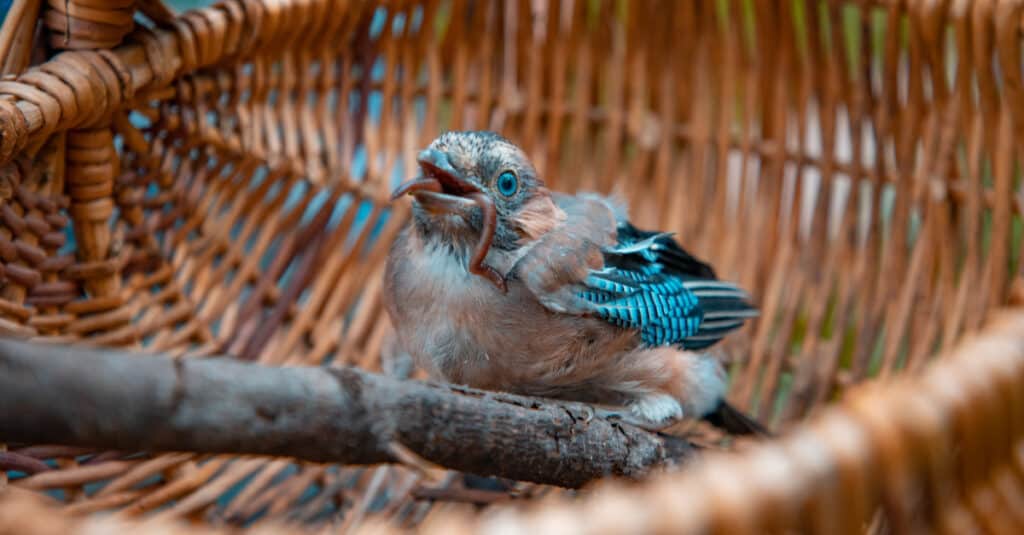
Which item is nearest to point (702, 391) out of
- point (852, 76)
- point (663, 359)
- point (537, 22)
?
point (663, 359)

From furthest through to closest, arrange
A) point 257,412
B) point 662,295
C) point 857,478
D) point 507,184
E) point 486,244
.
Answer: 1. point 662,295
2. point 507,184
3. point 486,244
4. point 257,412
5. point 857,478

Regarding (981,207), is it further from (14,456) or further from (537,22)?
(14,456)

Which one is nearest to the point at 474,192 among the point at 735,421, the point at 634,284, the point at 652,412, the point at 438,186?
the point at 438,186

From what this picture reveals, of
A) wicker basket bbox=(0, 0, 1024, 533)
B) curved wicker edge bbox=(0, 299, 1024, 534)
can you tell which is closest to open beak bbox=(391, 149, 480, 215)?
wicker basket bbox=(0, 0, 1024, 533)

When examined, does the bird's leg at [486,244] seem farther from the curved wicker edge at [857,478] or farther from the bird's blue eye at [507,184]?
the curved wicker edge at [857,478]

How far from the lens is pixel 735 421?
1.69 meters

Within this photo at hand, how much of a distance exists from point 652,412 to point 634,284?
0.21 m

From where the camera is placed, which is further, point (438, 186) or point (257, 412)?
point (438, 186)

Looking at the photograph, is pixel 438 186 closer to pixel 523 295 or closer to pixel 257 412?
pixel 523 295

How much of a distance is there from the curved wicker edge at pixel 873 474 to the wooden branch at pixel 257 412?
0.19 m

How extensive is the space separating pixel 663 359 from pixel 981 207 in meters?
0.77

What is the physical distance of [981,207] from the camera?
5.65 feet

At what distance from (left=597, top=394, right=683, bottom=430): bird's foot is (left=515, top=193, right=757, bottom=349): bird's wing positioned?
96 mm

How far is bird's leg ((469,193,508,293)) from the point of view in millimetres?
1246
